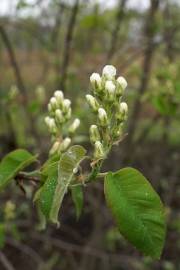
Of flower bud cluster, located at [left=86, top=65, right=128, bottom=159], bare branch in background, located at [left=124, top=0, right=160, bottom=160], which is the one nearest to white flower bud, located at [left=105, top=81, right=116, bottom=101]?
flower bud cluster, located at [left=86, top=65, right=128, bottom=159]

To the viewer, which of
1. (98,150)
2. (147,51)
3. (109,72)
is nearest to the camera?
(98,150)

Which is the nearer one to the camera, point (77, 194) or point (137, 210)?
point (137, 210)

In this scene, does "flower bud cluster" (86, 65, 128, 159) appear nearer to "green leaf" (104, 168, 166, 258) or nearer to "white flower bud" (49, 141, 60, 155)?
"green leaf" (104, 168, 166, 258)

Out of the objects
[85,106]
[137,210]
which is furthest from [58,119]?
[85,106]

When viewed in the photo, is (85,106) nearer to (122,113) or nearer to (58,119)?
(58,119)

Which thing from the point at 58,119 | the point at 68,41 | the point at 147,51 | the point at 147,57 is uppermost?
the point at 58,119

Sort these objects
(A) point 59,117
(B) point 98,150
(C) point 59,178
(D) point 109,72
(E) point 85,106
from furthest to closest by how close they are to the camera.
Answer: (E) point 85,106, (A) point 59,117, (D) point 109,72, (B) point 98,150, (C) point 59,178

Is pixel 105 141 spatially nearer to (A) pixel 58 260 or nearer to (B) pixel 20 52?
(A) pixel 58 260
